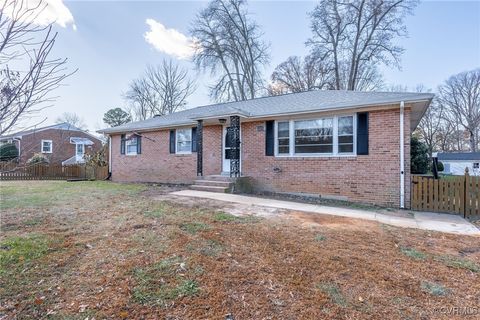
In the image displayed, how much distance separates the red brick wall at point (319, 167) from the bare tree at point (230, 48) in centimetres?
1358

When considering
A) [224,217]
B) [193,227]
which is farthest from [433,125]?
[193,227]

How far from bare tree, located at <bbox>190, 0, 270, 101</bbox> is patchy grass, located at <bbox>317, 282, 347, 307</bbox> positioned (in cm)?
2298

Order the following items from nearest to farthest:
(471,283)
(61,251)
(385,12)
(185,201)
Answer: (471,283)
(61,251)
(185,201)
(385,12)

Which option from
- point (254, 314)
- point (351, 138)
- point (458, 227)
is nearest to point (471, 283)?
point (254, 314)

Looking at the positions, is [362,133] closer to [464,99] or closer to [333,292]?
[333,292]

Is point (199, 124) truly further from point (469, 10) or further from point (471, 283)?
point (469, 10)

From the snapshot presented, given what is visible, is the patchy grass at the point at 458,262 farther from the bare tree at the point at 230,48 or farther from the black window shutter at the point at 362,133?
the bare tree at the point at 230,48

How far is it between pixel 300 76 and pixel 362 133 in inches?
804

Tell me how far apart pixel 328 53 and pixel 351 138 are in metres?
18.5

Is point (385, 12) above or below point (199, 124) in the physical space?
above

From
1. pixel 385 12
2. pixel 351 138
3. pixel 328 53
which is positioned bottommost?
pixel 351 138

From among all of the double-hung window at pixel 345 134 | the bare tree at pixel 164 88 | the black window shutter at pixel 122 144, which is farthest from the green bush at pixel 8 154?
the bare tree at pixel 164 88

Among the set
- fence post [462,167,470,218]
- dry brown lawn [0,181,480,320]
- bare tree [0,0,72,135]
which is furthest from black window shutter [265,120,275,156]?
bare tree [0,0,72,135]

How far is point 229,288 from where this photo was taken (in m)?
2.83
